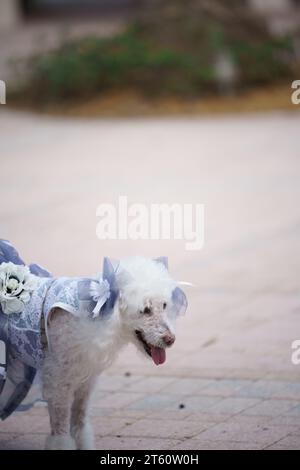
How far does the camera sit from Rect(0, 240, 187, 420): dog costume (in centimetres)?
446

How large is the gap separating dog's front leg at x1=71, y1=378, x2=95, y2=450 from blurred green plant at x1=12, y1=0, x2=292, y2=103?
484 inches

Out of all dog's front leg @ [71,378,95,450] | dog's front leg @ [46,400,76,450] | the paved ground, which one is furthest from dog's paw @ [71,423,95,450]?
the paved ground

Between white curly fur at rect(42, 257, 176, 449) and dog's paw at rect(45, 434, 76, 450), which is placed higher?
white curly fur at rect(42, 257, 176, 449)

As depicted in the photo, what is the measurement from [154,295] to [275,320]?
3062 millimetres

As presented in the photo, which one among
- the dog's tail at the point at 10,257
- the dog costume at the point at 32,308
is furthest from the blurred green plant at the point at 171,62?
the dog costume at the point at 32,308

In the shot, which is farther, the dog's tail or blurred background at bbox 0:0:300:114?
blurred background at bbox 0:0:300:114

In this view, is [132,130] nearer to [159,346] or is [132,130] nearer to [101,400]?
[101,400]

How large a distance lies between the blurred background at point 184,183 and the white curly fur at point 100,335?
0.61 m

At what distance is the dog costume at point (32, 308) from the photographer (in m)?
4.46

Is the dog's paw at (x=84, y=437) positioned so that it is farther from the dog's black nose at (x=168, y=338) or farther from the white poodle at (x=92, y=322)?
the dog's black nose at (x=168, y=338)

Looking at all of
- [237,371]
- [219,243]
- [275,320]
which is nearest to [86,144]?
[219,243]

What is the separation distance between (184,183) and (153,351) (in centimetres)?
743

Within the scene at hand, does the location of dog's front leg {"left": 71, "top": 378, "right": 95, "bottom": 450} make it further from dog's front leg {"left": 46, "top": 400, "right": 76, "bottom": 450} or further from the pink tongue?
the pink tongue

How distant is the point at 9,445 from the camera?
5.20 meters
